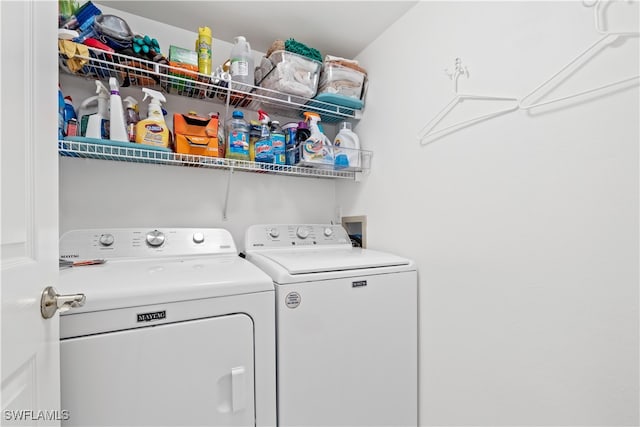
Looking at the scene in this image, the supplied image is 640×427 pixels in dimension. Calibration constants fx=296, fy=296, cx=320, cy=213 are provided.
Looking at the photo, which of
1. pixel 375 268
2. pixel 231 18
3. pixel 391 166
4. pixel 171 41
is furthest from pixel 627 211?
pixel 171 41

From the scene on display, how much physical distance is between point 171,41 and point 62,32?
0.64 metres

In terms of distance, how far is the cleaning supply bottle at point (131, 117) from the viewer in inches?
55.7

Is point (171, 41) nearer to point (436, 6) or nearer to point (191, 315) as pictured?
point (436, 6)

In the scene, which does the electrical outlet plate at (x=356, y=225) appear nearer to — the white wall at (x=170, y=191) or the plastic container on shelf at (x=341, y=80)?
the white wall at (x=170, y=191)

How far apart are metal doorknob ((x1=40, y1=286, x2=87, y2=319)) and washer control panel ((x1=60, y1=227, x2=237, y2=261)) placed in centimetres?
73

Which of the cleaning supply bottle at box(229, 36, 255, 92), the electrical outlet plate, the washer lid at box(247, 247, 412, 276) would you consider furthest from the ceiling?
the washer lid at box(247, 247, 412, 276)

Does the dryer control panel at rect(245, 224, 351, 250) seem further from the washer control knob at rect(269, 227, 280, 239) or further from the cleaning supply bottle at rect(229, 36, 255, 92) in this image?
the cleaning supply bottle at rect(229, 36, 255, 92)

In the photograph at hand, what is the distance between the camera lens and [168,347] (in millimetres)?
968

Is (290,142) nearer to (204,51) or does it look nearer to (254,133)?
(254,133)

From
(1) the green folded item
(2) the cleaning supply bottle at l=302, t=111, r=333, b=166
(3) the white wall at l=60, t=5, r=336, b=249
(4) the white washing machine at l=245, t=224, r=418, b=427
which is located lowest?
(4) the white washing machine at l=245, t=224, r=418, b=427

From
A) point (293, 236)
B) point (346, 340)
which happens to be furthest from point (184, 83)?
point (346, 340)

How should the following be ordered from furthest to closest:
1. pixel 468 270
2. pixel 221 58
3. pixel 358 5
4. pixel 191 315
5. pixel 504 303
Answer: pixel 221 58 → pixel 358 5 → pixel 468 270 → pixel 504 303 → pixel 191 315

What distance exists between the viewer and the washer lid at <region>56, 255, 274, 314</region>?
0.92m

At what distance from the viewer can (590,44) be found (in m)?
0.89
